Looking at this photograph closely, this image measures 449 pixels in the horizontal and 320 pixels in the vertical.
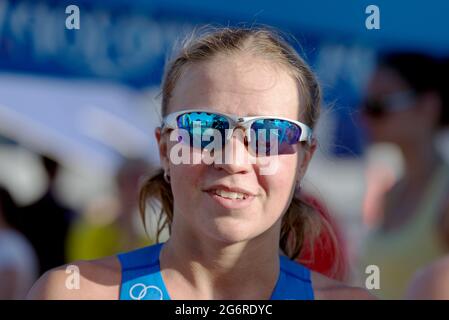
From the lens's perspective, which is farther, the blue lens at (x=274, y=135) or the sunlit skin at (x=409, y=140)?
the sunlit skin at (x=409, y=140)

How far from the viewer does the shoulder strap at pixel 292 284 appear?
174 centimetres

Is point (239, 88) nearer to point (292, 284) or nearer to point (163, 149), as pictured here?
point (163, 149)

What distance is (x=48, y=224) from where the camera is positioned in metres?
5.59

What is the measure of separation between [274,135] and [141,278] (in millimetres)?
428

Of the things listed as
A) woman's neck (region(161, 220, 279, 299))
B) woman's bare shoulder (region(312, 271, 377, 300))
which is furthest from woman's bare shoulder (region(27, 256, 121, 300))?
woman's bare shoulder (region(312, 271, 377, 300))

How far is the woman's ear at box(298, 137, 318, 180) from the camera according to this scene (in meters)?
1.79

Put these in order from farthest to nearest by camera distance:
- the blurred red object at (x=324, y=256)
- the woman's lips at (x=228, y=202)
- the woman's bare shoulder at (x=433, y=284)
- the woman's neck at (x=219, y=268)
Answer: the blurred red object at (x=324, y=256) → the woman's bare shoulder at (x=433, y=284) → the woman's neck at (x=219, y=268) → the woman's lips at (x=228, y=202)

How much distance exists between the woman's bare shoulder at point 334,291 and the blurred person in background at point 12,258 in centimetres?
278

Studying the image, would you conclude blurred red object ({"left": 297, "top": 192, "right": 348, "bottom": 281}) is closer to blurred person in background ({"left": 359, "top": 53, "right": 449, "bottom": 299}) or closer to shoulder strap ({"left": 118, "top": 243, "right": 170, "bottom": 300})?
shoulder strap ({"left": 118, "top": 243, "right": 170, "bottom": 300})

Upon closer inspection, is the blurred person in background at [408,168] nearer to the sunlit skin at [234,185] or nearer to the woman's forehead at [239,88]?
the sunlit skin at [234,185]

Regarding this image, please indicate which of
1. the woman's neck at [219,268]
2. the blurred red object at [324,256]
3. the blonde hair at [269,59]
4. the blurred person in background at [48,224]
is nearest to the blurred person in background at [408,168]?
the blurred red object at [324,256]

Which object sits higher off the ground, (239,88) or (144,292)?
(239,88)

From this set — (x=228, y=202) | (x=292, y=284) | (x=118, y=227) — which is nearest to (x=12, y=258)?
(x=118, y=227)

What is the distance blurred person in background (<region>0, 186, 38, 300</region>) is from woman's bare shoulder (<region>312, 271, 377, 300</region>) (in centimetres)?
278
